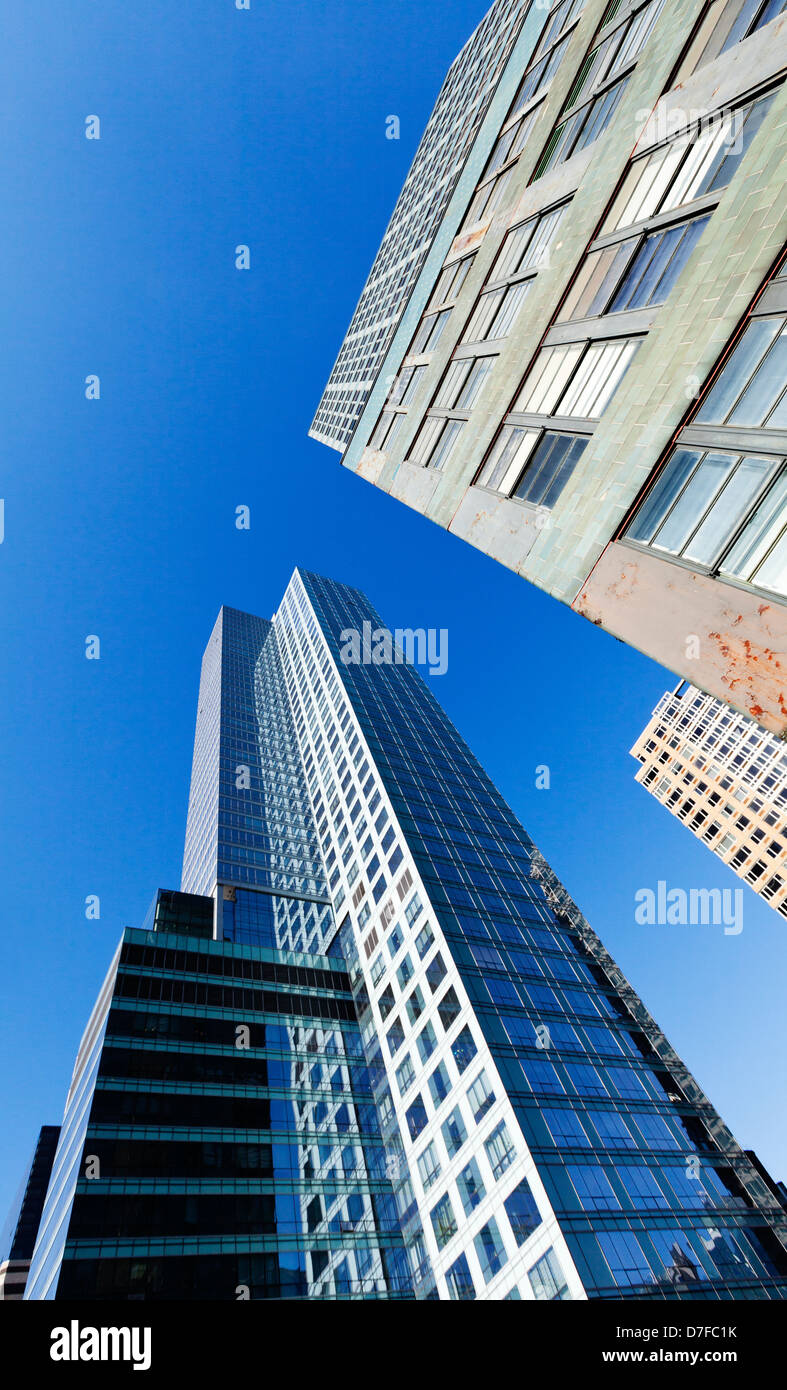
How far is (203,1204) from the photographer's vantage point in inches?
1556

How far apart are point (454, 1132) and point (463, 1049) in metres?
4.75

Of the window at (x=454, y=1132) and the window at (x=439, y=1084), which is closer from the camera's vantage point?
the window at (x=454, y=1132)

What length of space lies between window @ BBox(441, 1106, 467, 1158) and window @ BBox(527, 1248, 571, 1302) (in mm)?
8340

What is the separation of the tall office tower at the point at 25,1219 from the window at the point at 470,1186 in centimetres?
7034

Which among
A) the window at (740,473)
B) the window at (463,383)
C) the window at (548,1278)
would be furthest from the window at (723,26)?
the window at (548,1278)

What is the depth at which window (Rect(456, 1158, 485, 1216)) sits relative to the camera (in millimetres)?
36406

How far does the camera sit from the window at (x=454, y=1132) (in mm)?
39688

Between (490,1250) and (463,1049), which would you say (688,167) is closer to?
(463,1049)

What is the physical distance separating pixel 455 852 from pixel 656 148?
55038mm

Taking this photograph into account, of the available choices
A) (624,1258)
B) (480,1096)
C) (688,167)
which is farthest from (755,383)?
(480,1096)

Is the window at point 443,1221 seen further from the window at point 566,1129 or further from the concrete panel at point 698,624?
the concrete panel at point 698,624

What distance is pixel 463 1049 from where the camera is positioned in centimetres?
4262

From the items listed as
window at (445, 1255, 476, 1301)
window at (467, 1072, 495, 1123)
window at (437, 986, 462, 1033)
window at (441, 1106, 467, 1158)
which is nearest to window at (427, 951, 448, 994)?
window at (437, 986, 462, 1033)
